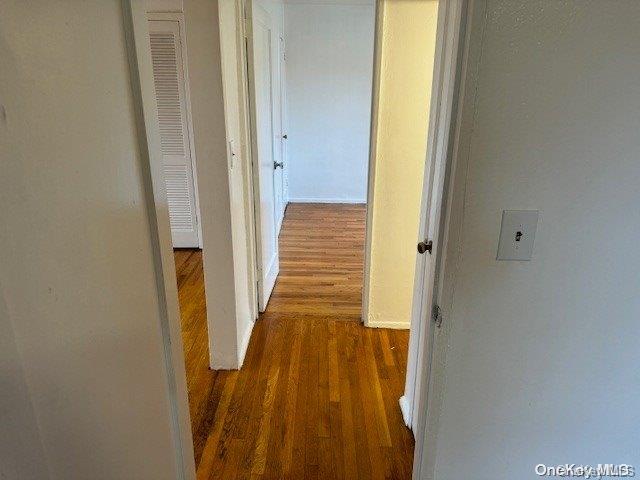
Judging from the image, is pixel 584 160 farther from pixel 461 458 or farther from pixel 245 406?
pixel 245 406

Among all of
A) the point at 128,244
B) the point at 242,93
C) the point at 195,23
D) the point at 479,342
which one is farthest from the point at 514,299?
the point at 242,93

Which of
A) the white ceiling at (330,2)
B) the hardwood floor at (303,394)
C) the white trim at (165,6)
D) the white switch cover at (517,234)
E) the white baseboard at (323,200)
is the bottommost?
the hardwood floor at (303,394)

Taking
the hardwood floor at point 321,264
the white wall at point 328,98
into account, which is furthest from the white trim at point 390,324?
the white wall at point 328,98

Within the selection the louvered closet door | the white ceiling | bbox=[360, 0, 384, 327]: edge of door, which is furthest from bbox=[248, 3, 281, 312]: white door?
the white ceiling

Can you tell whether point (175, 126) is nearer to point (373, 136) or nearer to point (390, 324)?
point (373, 136)

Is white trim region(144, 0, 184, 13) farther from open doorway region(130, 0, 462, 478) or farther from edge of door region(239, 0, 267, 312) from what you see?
edge of door region(239, 0, 267, 312)

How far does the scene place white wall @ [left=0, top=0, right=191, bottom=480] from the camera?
18.2 inches

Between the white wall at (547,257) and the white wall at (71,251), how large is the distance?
0.65 metres

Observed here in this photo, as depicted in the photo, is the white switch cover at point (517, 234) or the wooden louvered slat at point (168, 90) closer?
the white switch cover at point (517, 234)

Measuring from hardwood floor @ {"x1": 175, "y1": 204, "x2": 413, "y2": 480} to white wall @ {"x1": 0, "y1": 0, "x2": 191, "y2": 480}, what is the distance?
38.4 inches

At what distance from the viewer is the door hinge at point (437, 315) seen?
0.96m

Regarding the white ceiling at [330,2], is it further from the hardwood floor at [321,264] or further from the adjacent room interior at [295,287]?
the hardwood floor at [321,264]

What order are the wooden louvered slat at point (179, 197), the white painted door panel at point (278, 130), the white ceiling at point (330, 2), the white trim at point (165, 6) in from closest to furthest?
the white trim at point (165, 6) → the white painted door panel at point (278, 130) → the wooden louvered slat at point (179, 197) → the white ceiling at point (330, 2)

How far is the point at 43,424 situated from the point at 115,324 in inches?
8.0
